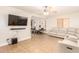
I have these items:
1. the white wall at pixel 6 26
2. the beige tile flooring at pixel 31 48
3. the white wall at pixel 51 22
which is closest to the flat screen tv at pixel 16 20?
the white wall at pixel 6 26

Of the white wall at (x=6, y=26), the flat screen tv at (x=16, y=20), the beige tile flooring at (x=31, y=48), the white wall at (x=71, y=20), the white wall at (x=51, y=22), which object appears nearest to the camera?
the beige tile flooring at (x=31, y=48)

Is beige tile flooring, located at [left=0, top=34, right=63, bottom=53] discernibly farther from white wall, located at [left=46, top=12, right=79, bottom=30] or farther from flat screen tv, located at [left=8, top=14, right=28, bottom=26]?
white wall, located at [left=46, top=12, right=79, bottom=30]

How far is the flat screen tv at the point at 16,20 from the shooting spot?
386 cm

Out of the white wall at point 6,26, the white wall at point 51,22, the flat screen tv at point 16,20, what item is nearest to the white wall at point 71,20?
the white wall at point 51,22

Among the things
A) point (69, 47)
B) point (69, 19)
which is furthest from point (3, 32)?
point (69, 19)

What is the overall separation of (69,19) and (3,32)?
402 centimetres

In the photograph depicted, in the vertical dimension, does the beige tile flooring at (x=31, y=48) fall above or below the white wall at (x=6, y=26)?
below

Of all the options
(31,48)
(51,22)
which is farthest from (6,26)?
(51,22)

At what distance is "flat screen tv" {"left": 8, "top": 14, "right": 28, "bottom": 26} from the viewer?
12.7ft

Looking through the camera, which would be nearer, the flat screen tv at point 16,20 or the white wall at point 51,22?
the flat screen tv at point 16,20

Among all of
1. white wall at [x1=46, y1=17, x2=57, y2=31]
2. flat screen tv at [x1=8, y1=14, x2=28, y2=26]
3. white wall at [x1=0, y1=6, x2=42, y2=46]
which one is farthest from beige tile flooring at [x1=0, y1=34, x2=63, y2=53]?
white wall at [x1=46, y1=17, x2=57, y2=31]

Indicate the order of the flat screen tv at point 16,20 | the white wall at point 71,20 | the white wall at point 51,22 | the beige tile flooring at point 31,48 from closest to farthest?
the beige tile flooring at point 31,48 → the flat screen tv at point 16,20 → the white wall at point 71,20 → the white wall at point 51,22

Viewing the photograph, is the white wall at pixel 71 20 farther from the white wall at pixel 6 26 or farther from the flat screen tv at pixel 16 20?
the white wall at pixel 6 26
